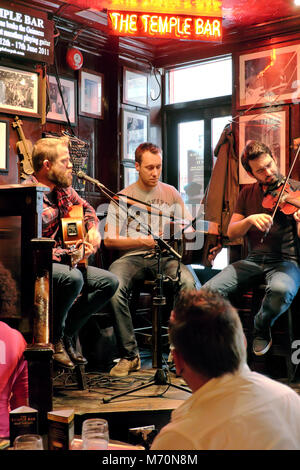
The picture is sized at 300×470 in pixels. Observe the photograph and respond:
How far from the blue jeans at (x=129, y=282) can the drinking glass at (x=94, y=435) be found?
1.96 meters

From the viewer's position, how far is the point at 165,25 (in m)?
4.41

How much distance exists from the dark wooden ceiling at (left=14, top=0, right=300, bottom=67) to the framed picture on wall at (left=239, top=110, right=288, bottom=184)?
727 millimetres

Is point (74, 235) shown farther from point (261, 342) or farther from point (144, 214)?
Answer: point (261, 342)

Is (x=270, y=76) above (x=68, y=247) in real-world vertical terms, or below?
above

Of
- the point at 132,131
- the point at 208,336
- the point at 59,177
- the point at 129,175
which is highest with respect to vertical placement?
the point at 132,131

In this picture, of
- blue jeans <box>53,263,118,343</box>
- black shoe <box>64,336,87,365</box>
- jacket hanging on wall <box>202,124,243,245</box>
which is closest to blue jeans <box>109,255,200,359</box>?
blue jeans <box>53,263,118,343</box>

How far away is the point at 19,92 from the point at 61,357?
2370 millimetres

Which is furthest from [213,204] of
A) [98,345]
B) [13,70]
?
[13,70]

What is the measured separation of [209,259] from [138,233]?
607mm

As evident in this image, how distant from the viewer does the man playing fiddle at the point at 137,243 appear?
3945mm

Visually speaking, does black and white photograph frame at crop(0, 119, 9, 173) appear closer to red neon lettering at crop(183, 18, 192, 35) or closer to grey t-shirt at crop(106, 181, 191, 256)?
grey t-shirt at crop(106, 181, 191, 256)

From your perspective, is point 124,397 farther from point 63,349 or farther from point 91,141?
point 91,141

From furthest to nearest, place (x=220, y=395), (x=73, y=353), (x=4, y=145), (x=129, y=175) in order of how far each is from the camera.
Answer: (x=129, y=175) → (x=4, y=145) → (x=73, y=353) → (x=220, y=395)

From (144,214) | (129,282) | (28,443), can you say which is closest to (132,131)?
(144,214)
